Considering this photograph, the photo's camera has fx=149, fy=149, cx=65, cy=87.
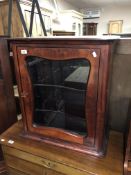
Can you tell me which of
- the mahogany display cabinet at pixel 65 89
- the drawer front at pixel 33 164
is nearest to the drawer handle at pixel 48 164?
the drawer front at pixel 33 164

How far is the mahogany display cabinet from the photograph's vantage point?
73cm

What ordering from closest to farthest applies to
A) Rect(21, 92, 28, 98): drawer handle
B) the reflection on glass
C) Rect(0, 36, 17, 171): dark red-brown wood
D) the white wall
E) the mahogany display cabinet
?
1. the mahogany display cabinet
2. the reflection on glass
3. Rect(21, 92, 28, 98): drawer handle
4. Rect(0, 36, 17, 171): dark red-brown wood
5. the white wall

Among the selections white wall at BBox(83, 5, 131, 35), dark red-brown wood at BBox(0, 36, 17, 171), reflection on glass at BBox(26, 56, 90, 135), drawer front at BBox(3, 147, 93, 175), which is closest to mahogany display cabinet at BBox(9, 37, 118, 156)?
reflection on glass at BBox(26, 56, 90, 135)

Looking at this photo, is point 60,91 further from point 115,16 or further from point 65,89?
point 115,16

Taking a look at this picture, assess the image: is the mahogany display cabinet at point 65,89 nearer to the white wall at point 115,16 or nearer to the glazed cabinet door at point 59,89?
the glazed cabinet door at point 59,89

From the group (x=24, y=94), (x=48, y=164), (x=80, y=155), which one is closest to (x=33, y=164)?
(x=48, y=164)

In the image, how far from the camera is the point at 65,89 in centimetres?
91

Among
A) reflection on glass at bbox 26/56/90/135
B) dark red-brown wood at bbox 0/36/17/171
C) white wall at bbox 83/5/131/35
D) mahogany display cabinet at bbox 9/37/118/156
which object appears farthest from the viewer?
white wall at bbox 83/5/131/35

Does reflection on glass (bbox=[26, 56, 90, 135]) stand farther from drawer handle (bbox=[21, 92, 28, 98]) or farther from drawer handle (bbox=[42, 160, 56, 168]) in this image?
drawer handle (bbox=[42, 160, 56, 168])

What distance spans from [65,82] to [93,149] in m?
0.43

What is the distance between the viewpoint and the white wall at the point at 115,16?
18.2ft

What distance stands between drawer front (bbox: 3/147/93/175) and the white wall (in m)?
5.95

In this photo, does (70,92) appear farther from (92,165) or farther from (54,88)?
(92,165)

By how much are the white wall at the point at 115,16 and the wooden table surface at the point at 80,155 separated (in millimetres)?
5710
